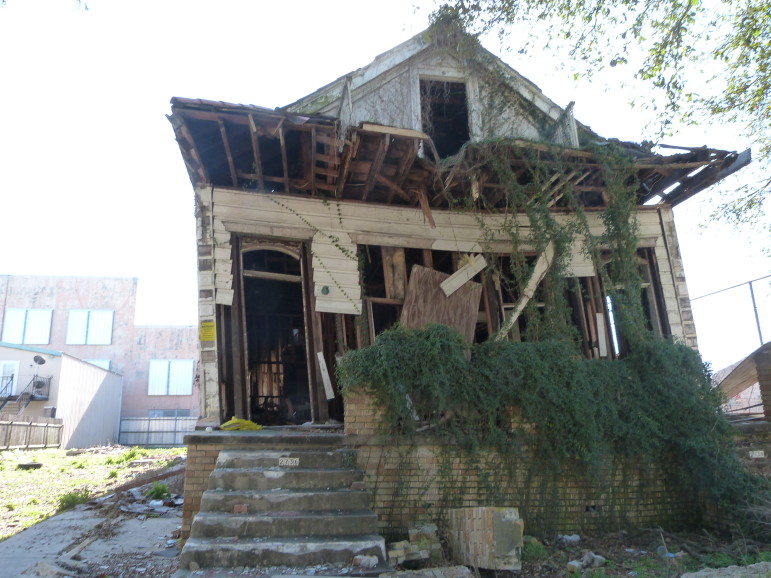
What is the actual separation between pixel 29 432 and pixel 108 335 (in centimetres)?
1907

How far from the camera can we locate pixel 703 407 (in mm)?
7648

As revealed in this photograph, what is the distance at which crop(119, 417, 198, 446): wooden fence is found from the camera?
1355 inches

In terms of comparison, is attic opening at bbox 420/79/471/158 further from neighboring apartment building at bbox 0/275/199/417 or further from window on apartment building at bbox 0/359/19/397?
neighboring apartment building at bbox 0/275/199/417

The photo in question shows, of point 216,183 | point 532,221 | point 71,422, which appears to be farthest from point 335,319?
point 71,422

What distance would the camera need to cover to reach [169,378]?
4156cm

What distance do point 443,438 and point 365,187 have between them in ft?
15.2

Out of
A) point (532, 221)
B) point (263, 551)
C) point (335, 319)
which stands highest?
point (532, 221)

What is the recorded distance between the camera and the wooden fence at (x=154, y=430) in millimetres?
34406

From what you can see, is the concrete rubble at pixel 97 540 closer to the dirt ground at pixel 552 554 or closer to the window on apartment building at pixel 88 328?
the dirt ground at pixel 552 554

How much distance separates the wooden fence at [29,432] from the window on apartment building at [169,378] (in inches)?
487

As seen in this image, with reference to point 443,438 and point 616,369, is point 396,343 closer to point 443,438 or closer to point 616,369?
point 443,438

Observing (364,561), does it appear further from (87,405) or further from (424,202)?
(87,405)

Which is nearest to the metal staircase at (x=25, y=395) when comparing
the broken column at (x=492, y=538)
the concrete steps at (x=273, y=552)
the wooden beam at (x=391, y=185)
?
the wooden beam at (x=391, y=185)

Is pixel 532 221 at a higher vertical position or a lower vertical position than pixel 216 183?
lower
